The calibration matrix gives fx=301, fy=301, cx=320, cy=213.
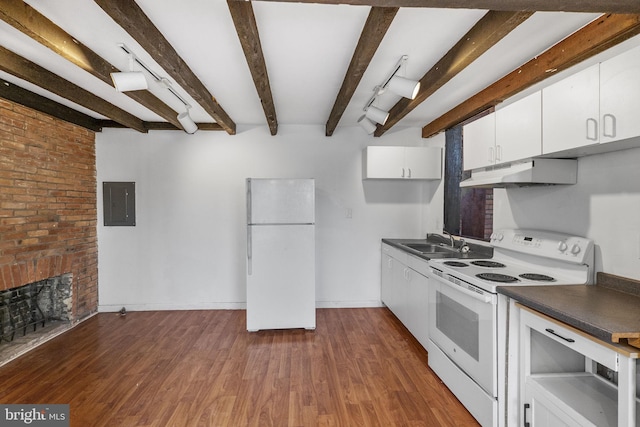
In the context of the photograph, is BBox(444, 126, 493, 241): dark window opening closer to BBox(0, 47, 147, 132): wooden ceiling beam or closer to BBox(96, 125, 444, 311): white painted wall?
BBox(96, 125, 444, 311): white painted wall

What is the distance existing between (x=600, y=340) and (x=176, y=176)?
4158mm

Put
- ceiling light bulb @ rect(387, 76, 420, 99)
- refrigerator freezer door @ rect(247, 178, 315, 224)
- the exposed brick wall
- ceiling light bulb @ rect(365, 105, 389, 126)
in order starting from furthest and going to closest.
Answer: refrigerator freezer door @ rect(247, 178, 315, 224) < ceiling light bulb @ rect(365, 105, 389, 126) < the exposed brick wall < ceiling light bulb @ rect(387, 76, 420, 99)

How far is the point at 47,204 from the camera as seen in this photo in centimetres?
309

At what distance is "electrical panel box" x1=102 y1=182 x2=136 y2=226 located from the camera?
151 inches

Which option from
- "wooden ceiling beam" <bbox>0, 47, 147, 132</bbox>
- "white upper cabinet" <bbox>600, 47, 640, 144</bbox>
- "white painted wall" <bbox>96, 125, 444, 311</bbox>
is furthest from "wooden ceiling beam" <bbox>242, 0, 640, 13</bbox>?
"white painted wall" <bbox>96, 125, 444, 311</bbox>

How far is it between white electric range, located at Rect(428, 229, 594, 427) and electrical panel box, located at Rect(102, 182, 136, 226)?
12.0 ft

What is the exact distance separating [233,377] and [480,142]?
108 inches

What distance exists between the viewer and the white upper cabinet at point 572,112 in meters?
1.52

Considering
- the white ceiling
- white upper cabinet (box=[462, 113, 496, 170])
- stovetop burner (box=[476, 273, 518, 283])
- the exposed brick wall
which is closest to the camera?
the white ceiling

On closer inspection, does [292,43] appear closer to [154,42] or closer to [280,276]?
[154,42]

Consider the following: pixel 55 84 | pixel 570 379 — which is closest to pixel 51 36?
pixel 55 84

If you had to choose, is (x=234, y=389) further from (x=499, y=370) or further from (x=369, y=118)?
(x=369, y=118)

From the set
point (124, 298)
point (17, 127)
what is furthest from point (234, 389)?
point (17, 127)

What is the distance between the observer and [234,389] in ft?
7.46
